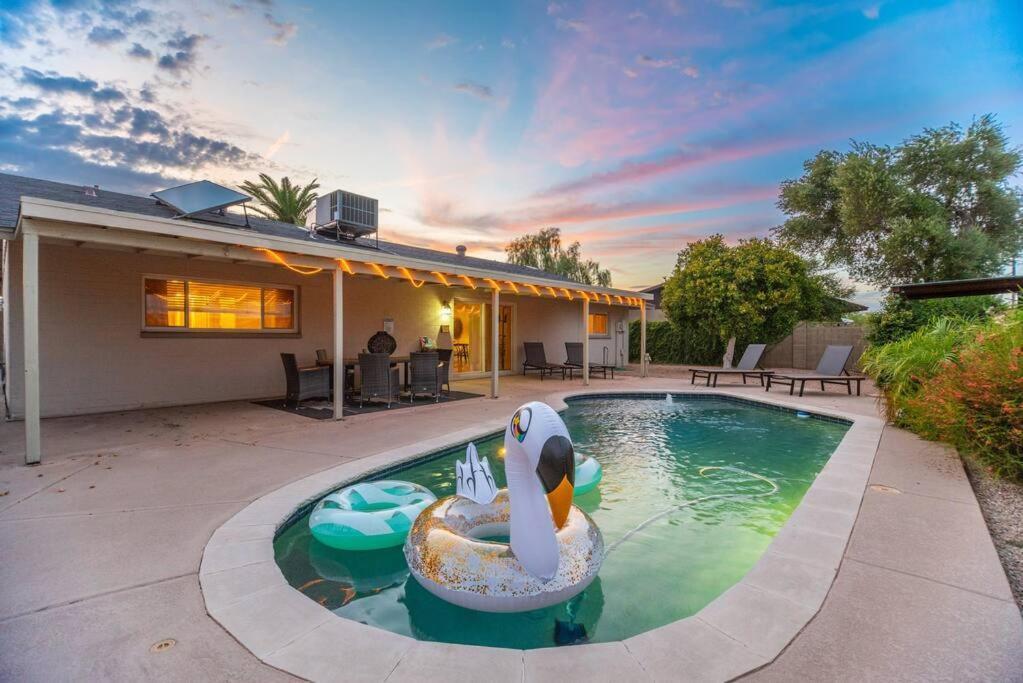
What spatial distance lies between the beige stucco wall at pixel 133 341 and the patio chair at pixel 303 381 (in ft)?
3.85

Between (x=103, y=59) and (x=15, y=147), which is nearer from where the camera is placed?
(x=103, y=59)

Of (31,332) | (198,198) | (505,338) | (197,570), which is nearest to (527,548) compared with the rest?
(197,570)

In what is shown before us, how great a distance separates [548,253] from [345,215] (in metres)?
26.0

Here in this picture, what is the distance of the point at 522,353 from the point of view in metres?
14.3

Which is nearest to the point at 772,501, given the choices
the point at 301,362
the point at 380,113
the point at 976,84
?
the point at 301,362

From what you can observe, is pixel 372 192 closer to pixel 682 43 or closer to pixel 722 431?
pixel 682 43

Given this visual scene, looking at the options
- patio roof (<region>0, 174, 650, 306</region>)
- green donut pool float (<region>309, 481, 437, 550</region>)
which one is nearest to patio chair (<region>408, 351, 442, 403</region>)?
patio roof (<region>0, 174, 650, 306</region>)

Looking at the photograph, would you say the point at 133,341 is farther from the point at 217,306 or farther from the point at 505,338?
the point at 505,338

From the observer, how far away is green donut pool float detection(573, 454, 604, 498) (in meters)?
4.07

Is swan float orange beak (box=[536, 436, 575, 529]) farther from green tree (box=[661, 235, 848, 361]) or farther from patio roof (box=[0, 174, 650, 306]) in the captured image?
green tree (box=[661, 235, 848, 361])

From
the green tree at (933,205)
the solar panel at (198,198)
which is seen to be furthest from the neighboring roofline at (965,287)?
the solar panel at (198,198)

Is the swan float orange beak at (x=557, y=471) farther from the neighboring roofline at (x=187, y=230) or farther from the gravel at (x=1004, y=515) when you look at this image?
the neighboring roofline at (x=187, y=230)

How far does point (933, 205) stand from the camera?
1515cm

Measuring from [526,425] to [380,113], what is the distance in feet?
32.7
